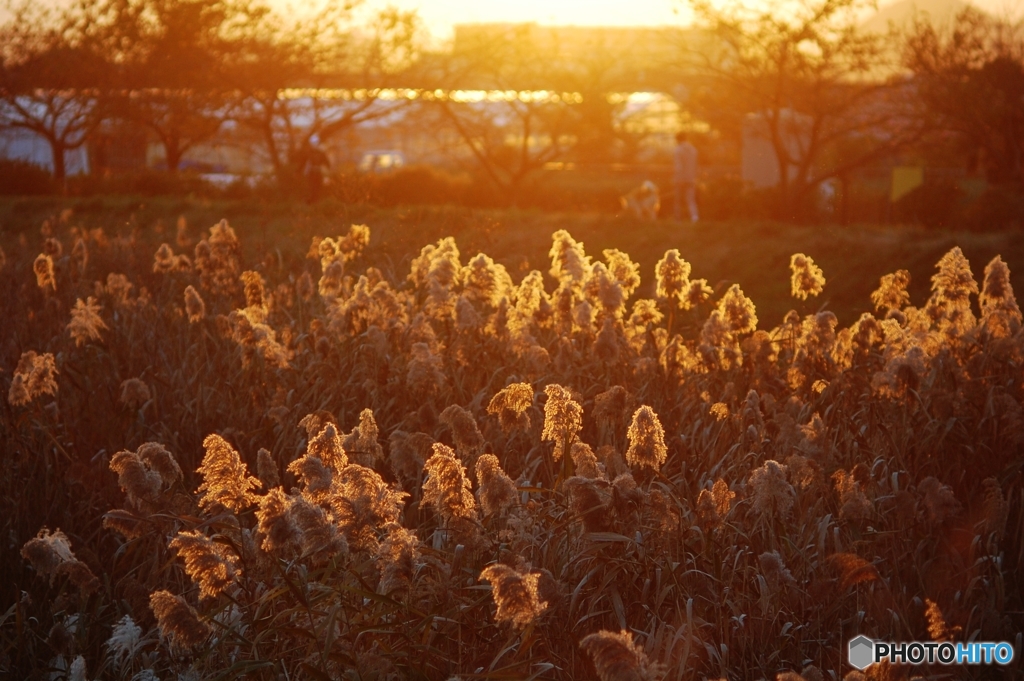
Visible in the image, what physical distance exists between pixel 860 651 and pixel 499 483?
1042 millimetres

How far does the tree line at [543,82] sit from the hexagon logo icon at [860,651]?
16273mm

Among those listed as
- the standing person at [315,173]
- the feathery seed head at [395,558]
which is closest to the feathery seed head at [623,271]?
the feathery seed head at [395,558]

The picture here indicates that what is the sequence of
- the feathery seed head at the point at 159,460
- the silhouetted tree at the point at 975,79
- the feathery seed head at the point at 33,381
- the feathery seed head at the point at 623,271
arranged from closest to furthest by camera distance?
the feathery seed head at the point at 159,460, the feathery seed head at the point at 33,381, the feathery seed head at the point at 623,271, the silhouetted tree at the point at 975,79

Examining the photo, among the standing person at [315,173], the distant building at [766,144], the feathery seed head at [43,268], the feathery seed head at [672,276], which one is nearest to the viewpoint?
the feathery seed head at [672,276]

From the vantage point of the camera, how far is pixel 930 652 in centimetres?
303

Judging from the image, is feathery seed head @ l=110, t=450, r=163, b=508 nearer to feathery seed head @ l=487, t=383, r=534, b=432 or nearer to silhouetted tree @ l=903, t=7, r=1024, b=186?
feathery seed head @ l=487, t=383, r=534, b=432

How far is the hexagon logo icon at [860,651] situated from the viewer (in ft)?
9.90

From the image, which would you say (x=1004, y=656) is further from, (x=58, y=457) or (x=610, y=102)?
(x=610, y=102)

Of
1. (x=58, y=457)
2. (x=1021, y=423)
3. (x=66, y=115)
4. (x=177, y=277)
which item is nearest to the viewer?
(x=1021, y=423)

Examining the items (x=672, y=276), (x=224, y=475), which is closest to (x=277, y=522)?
(x=224, y=475)

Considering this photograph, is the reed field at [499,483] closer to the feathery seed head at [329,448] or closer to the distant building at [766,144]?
the feathery seed head at [329,448]

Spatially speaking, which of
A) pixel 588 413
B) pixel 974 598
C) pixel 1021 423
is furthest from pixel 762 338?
pixel 974 598

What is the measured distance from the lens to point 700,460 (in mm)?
4426

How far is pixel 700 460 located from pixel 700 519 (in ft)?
3.42
